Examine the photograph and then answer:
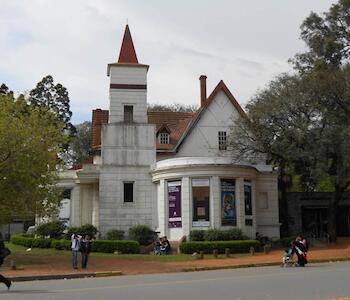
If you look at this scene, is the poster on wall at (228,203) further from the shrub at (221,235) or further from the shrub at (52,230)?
the shrub at (52,230)

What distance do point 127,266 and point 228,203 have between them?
1150 centimetres

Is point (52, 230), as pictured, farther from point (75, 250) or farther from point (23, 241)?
point (75, 250)

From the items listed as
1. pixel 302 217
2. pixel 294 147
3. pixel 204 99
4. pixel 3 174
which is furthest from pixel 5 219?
pixel 302 217

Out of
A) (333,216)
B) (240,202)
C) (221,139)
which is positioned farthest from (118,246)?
(333,216)

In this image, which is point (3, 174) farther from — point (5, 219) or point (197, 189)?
point (197, 189)

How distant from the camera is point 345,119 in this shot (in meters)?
36.3

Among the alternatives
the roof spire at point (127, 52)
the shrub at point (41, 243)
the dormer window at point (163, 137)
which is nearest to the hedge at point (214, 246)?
the shrub at point (41, 243)

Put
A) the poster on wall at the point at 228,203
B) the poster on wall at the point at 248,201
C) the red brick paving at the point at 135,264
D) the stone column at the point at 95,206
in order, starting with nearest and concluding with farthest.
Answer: the red brick paving at the point at 135,264 → the poster on wall at the point at 228,203 → the poster on wall at the point at 248,201 → the stone column at the point at 95,206

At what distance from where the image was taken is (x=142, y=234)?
37.7 metres

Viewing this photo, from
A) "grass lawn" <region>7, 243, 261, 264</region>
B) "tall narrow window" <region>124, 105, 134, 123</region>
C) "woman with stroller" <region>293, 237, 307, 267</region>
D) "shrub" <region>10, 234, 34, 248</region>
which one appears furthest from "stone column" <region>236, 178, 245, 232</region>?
"shrub" <region>10, 234, 34, 248</region>

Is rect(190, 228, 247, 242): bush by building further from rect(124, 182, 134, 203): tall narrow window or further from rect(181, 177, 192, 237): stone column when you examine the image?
rect(124, 182, 134, 203): tall narrow window

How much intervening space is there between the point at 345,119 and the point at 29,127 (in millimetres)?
20036

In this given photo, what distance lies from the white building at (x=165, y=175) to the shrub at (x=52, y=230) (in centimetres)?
222

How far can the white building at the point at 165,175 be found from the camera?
3631 centimetres
